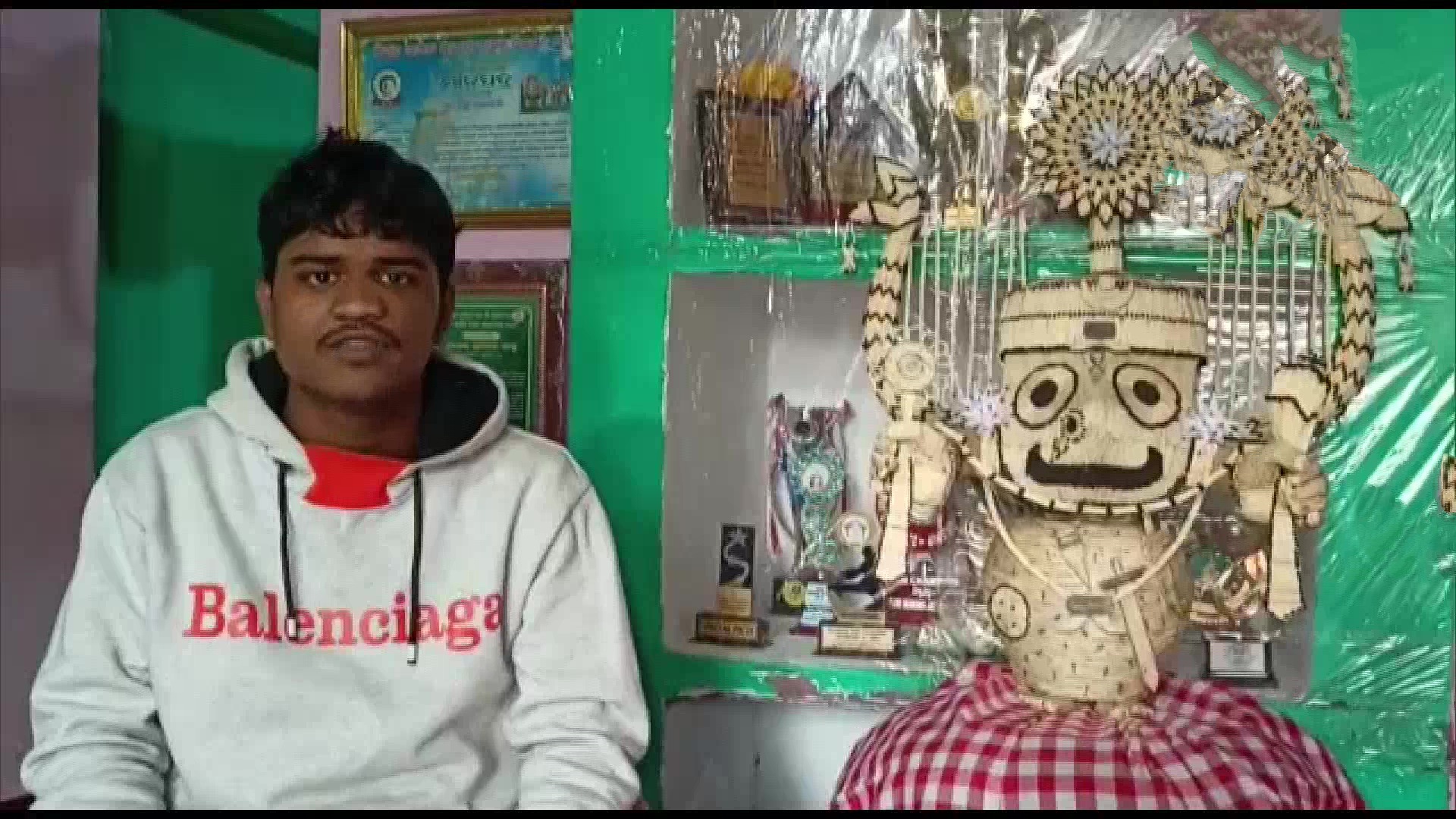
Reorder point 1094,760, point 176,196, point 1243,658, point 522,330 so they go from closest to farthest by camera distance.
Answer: point 1094,760 < point 1243,658 < point 522,330 < point 176,196

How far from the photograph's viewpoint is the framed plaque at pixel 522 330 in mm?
1284

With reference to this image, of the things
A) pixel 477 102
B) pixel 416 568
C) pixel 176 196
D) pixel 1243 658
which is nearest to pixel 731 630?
pixel 416 568

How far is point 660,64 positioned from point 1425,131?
579 mm

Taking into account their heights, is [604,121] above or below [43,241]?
above

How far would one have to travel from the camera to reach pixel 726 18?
1167 millimetres

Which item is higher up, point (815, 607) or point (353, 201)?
point (353, 201)

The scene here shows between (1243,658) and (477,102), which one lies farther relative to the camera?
(477,102)

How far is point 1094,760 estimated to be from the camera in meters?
0.94

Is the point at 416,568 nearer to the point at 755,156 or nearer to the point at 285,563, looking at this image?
the point at 285,563

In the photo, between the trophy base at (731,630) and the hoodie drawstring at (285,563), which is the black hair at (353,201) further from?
the trophy base at (731,630)

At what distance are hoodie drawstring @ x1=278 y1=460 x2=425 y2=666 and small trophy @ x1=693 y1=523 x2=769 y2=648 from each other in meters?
0.28

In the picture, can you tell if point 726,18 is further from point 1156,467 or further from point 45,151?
point 45,151

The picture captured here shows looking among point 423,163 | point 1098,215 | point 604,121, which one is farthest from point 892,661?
point 423,163

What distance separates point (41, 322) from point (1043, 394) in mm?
961
